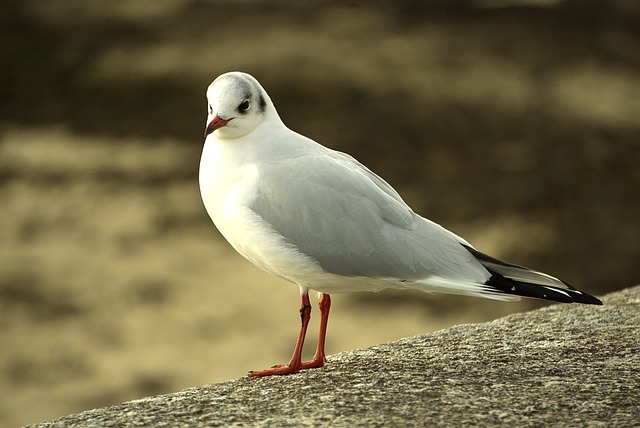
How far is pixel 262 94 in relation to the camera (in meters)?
3.42

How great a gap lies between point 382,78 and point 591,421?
8172mm

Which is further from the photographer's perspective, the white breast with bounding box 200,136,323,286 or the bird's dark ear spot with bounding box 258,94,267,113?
the bird's dark ear spot with bounding box 258,94,267,113

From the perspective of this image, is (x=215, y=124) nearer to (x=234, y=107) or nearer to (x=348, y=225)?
(x=234, y=107)

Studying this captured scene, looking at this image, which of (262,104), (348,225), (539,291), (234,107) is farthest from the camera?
(262,104)

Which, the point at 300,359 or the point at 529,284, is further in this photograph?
the point at 300,359

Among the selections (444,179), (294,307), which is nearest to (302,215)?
(294,307)

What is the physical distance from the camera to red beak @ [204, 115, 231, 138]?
325cm

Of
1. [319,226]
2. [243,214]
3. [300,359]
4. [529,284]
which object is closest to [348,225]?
[319,226]

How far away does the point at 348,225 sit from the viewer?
3203mm

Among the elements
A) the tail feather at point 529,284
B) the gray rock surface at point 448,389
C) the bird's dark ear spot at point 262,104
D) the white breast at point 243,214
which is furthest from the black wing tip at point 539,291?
the bird's dark ear spot at point 262,104

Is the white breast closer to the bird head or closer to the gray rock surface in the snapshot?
the bird head

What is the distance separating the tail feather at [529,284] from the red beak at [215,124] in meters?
0.97

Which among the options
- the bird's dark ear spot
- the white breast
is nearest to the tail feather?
the white breast

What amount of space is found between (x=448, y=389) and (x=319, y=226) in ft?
2.21
